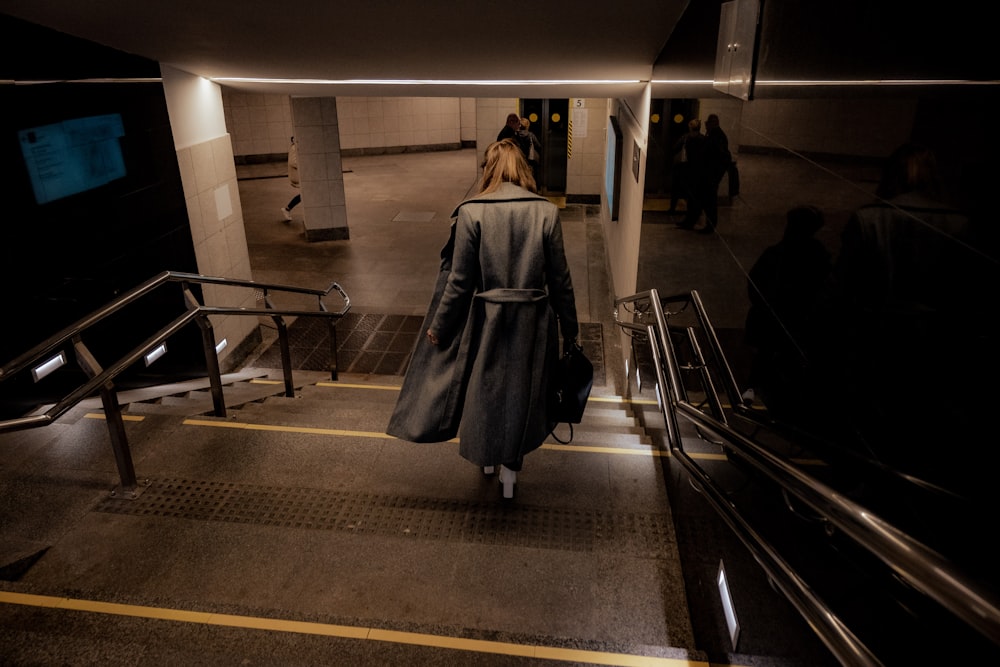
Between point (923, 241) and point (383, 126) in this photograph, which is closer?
point (923, 241)

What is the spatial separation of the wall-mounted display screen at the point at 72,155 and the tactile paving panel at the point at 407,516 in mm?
2161

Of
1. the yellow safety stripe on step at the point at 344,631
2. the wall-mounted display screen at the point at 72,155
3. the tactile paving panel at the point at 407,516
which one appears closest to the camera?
the yellow safety stripe on step at the point at 344,631

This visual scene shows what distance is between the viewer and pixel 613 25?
3.71 m

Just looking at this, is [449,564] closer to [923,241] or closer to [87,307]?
[923,241]

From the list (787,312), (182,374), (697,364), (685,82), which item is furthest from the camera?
(182,374)

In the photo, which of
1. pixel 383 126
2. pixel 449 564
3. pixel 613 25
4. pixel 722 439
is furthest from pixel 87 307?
pixel 383 126

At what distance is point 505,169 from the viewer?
274 centimetres

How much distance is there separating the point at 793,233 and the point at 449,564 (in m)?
1.62

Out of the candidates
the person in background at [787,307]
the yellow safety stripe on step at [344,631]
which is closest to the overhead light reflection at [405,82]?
the person in background at [787,307]

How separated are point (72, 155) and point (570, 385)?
3489 millimetres

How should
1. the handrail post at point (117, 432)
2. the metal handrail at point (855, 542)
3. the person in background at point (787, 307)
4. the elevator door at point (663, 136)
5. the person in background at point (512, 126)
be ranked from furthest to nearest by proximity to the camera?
1. the person in background at point (512, 126)
2. the elevator door at point (663, 136)
3. the handrail post at point (117, 432)
4. the person in background at point (787, 307)
5. the metal handrail at point (855, 542)

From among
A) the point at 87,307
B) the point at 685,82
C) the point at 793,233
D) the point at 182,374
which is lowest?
the point at 182,374

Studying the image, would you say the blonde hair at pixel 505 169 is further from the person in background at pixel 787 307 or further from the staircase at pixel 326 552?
the staircase at pixel 326 552

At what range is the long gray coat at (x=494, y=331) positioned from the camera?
8.71 feet
